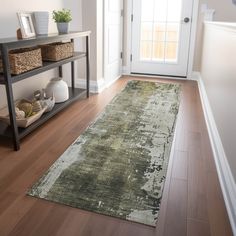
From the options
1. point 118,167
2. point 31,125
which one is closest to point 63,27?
point 31,125

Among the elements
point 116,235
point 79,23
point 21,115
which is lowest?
point 116,235

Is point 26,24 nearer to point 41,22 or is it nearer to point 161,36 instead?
point 41,22

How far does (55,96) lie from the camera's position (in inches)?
100

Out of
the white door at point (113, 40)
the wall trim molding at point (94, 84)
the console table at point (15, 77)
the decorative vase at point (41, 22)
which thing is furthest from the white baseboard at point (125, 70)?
the decorative vase at point (41, 22)

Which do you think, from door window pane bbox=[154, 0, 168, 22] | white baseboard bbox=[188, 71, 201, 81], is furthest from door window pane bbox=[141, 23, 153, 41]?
white baseboard bbox=[188, 71, 201, 81]

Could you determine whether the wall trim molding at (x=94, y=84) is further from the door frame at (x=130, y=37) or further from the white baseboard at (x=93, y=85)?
the door frame at (x=130, y=37)

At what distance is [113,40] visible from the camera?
12.4 ft

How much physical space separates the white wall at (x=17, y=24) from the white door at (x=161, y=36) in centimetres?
162

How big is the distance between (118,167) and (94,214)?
0.44 meters

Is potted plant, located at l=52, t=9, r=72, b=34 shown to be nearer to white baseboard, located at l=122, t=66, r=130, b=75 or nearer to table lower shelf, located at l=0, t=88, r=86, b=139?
table lower shelf, located at l=0, t=88, r=86, b=139

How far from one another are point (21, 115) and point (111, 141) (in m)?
0.74

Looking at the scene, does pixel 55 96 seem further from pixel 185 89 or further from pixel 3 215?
pixel 185 89

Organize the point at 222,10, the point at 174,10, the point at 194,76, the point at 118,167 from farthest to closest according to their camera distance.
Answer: the point at 194,76 < the point at 174,10 < the point at 222,10 < the point at 118,167

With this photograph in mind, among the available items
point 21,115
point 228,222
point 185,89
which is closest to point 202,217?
point 228,222
